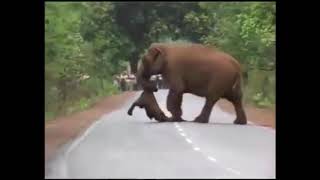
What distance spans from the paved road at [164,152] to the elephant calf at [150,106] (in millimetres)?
79

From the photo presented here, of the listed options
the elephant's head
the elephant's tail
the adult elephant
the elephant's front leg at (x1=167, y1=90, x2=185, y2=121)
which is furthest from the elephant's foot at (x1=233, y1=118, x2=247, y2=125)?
the elephant's head

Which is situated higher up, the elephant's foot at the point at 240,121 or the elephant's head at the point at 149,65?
the elephant's head at the point at 149,65

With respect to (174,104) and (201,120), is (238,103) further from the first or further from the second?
(174,104)

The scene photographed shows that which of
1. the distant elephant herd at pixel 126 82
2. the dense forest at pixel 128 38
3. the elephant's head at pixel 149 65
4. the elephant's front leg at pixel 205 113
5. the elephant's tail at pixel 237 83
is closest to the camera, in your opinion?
the dense forest at pixel 128 38

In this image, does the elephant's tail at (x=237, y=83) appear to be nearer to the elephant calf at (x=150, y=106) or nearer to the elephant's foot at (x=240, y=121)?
the elephant's foot at (x=240, y=121)

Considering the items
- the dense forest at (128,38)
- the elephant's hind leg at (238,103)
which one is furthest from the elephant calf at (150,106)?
the elephant's hind leg at (238,103)

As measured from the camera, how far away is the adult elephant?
7471mm

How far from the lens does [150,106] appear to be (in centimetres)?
768

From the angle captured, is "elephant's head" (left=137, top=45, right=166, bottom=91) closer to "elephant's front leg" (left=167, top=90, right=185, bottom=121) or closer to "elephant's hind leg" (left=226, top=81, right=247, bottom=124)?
"elephant's front leg" (left=167, top=90, right=185, bottom=121)

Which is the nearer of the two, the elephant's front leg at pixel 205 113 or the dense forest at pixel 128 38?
the dense forest at pixel 128 38

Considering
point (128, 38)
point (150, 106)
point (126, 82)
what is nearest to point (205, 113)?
point (150, 106)

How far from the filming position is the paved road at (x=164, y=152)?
6.38 metres

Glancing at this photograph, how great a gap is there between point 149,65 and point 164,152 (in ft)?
4.57
